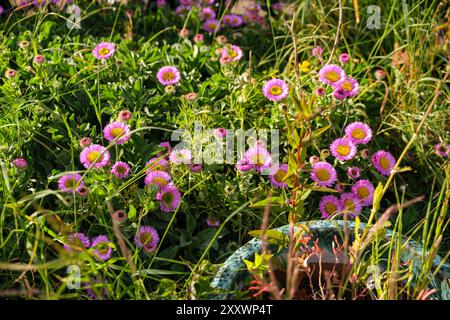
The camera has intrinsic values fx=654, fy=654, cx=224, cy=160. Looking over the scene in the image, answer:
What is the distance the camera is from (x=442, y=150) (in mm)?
2133

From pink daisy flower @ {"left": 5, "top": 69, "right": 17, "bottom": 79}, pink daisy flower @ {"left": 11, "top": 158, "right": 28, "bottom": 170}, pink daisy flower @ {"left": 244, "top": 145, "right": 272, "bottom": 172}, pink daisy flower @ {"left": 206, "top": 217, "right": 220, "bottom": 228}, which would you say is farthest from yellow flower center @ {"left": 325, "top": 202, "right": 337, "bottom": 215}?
pink daisy flower @ {"left": 5, "top": 69, "right": 17, "bottom": 79}

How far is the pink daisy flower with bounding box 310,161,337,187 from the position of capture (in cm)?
190

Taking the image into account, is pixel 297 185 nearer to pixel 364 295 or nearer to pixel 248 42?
pixel 364 295

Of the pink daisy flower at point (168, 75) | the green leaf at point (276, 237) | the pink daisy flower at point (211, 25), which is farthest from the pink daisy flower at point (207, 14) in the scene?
the green leaf at point (276, 237)

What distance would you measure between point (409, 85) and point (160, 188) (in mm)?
1030

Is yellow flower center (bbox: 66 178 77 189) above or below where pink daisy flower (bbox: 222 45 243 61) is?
below

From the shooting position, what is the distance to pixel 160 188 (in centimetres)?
177

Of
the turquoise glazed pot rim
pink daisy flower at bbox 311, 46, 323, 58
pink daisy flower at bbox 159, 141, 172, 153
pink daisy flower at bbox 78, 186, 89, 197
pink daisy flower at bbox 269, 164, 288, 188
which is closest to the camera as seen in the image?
the turquoise glazed pot rim

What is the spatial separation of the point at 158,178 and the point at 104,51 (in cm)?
65

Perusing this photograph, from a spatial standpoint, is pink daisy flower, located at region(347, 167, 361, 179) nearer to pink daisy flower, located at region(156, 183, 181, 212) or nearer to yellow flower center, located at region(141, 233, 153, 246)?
pink daisy flower, located at region(156, 183, 181, 212)

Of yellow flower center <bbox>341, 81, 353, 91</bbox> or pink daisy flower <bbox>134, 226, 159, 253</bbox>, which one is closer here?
pink daisy flower <bbox>134, 226, 159, 253</bbox>

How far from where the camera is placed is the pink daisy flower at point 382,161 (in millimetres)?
2078

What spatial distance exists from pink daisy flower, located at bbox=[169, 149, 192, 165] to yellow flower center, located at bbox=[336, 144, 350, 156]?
47 cm

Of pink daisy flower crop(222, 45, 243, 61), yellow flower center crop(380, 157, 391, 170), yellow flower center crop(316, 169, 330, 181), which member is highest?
pink daisy flower crop(222, 45, 243, 61)
